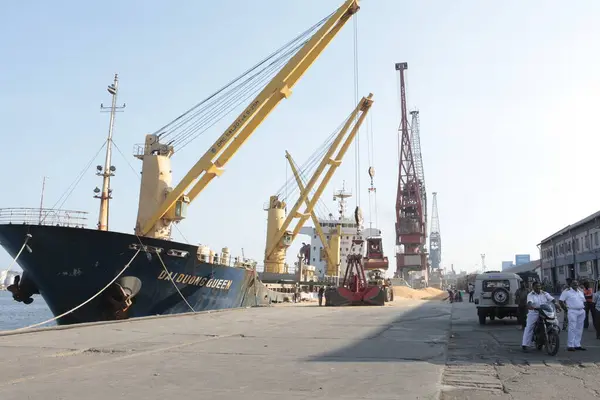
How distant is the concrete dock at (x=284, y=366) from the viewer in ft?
20.5

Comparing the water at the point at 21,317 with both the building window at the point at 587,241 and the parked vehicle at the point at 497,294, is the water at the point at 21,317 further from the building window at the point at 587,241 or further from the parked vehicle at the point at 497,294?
the building window at the point at 587,241

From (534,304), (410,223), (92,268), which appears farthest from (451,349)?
(410,223)

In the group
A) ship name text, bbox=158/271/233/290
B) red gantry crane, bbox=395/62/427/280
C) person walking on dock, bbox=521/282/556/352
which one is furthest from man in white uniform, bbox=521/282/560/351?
red gantry crane, bbox=395/62/427/280

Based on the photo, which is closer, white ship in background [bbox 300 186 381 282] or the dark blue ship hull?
the dark blue ship hull

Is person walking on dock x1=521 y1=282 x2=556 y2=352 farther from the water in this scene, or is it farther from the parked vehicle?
the water

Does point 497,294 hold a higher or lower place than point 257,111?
lower

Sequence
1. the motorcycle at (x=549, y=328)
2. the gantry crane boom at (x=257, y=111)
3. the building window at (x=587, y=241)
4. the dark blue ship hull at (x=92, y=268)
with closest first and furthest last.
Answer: the motorcycle at (x=549, y=328) → the dark blue ship hull at (x=92, y=268) → the gantry crane boom at (x=257, y=111) → the building window at (x=587, y=241)

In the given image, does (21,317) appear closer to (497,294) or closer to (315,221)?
(315,221)

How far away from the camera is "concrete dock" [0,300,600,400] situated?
6254 millimetres

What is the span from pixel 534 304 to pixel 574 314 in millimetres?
923

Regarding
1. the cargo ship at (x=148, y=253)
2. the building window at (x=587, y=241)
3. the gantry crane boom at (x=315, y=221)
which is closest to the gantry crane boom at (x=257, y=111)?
the cargo ship at (x=148, y=253)

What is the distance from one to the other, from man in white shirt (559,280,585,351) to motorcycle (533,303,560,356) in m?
0.51

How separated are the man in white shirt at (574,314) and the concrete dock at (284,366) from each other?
0.91 ft

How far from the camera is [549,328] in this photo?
9742mm
